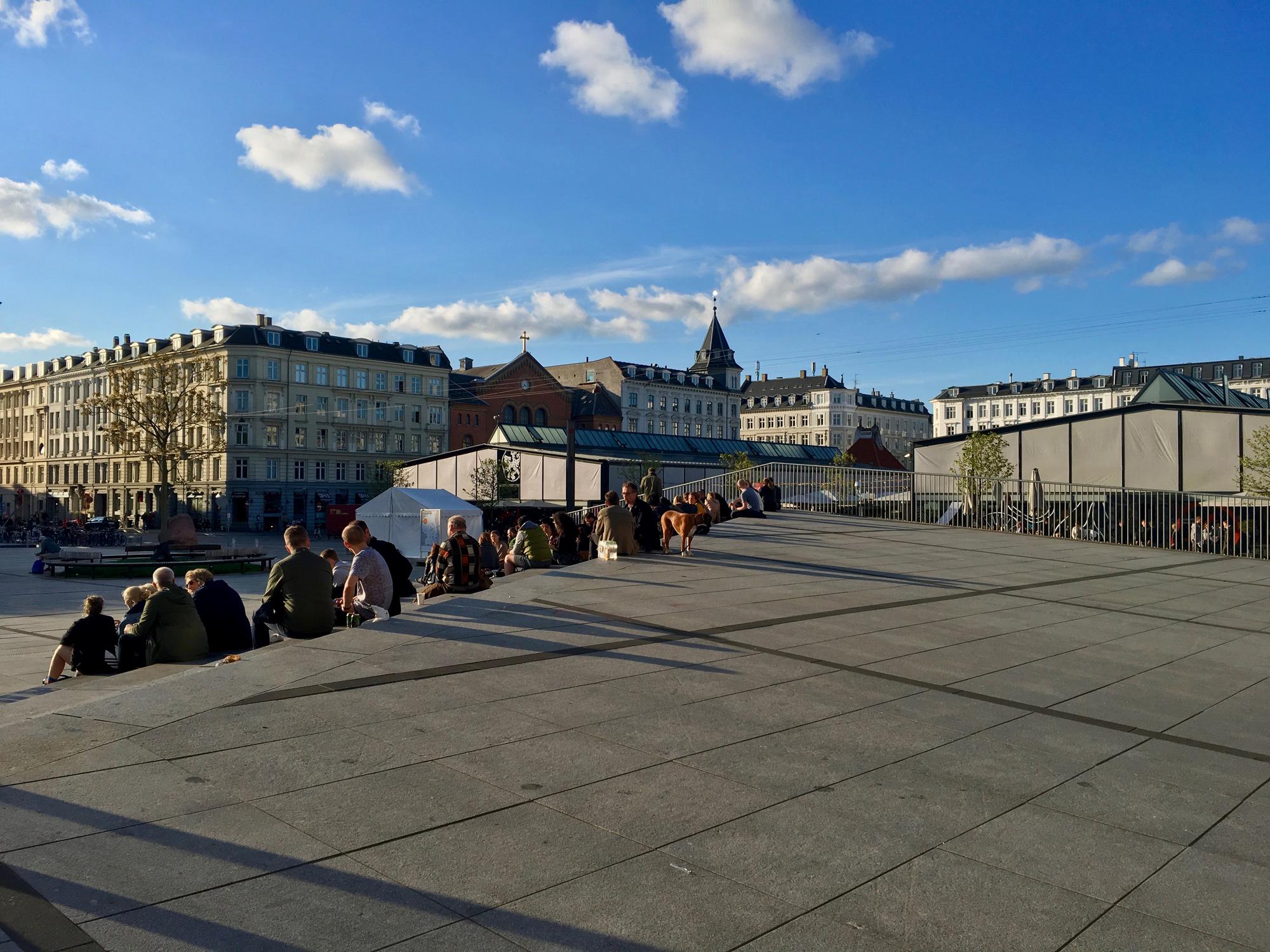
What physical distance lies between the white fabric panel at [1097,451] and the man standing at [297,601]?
2861cm

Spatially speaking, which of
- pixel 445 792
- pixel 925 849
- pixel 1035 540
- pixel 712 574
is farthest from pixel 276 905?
pixel 1035 540

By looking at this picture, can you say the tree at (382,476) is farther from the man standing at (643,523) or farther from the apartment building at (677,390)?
the man standing at (643,523)

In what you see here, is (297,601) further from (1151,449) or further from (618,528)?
(1151,449)

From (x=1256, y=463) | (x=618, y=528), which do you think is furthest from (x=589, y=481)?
(x=618, y=528)

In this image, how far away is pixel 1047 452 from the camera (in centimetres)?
3412

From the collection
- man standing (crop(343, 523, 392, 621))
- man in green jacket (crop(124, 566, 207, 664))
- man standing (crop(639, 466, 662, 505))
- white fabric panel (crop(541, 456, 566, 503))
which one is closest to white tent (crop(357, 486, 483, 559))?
white fabric panel (crop(541, 456, 566, 503))

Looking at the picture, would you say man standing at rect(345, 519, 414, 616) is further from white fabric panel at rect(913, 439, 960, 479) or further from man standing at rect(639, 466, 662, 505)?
white fabric panel at rect(913, 439, 960, 479)

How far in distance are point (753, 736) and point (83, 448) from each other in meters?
102

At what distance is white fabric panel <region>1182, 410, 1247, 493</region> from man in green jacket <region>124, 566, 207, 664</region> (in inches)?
1195

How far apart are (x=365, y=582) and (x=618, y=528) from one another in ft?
19.0

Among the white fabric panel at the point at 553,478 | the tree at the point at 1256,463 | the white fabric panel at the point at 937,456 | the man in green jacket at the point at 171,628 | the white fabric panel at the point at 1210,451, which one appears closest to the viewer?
the man in green jacket at the point at 171,628

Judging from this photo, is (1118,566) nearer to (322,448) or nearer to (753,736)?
(753,736)

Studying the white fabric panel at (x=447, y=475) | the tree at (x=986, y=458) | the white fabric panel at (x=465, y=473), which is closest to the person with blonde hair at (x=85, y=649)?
the tree at (x=986, y=458)

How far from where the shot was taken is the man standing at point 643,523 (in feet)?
53.9
